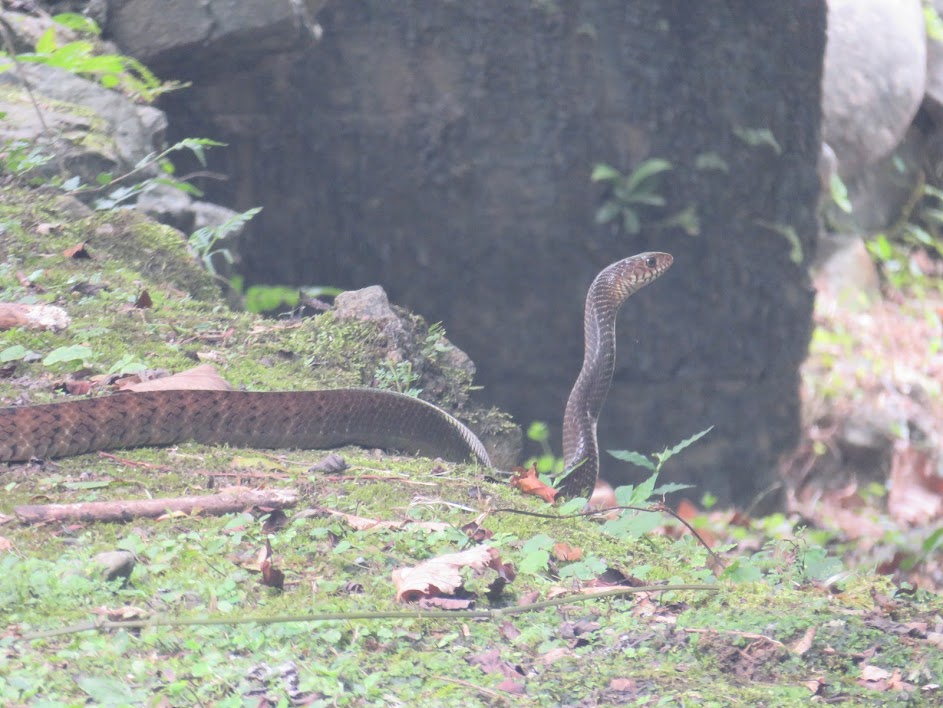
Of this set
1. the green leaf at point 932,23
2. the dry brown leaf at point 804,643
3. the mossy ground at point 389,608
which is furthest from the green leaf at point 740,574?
the green leaf at point 932,23

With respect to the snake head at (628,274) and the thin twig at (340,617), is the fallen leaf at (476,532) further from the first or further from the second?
the snake head at (628,274)

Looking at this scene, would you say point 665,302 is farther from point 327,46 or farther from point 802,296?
point 327,46

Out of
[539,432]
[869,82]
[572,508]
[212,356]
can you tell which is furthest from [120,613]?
[869,82]

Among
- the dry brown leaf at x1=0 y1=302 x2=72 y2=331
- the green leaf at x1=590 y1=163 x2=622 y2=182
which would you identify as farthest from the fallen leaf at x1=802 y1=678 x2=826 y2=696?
the green leaf at x1=590 y1=163 x2=622 y2=182

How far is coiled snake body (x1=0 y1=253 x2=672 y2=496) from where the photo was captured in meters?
3.71

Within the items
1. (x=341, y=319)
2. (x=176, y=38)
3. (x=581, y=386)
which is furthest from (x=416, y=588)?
(x=176, y=38)

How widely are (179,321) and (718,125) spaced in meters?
6.65

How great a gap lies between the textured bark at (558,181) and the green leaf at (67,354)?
5313 millimetres

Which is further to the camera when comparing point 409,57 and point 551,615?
point 409,57

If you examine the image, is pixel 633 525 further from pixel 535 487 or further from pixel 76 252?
pixel 76 252

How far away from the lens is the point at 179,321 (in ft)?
17.3

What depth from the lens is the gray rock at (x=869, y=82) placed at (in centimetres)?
1273

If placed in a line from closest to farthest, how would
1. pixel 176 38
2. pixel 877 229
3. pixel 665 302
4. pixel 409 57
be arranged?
pixel 176 38, pixel 409 57, pixel 665 302, pixel 877 229

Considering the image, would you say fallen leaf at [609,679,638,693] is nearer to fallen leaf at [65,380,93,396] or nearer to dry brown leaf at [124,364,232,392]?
dry brown leaf at [124,364,232,392]
